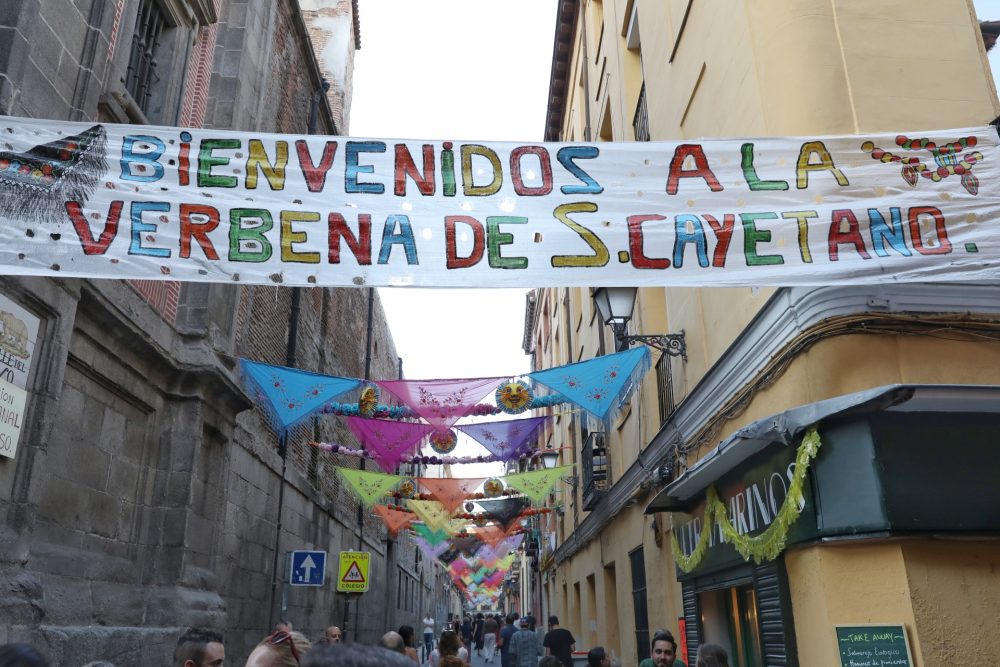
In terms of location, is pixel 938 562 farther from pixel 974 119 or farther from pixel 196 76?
pixel 196 76

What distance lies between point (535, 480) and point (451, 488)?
196 cm

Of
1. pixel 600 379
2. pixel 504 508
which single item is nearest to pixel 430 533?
pixel 504 508

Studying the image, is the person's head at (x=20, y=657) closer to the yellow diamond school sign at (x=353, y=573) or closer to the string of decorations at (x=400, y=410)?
the string of decorations at (x=400, y=410)

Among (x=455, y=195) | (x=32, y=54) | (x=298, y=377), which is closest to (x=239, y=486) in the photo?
(x=298, y=377)

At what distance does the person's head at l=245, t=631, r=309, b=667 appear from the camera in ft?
9.87

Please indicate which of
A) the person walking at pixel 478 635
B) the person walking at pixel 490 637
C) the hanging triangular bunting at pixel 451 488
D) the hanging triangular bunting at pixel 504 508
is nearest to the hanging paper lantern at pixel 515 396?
the hanging triangular bunting at pixel 451 488

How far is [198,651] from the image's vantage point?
137 inches

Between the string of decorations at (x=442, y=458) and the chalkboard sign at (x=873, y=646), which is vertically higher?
the string of decorations at (x=442, y=458)

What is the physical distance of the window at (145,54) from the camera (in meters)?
8.40

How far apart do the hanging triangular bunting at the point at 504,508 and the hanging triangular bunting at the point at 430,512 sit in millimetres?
1012

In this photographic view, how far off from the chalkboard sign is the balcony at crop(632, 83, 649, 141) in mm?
7204

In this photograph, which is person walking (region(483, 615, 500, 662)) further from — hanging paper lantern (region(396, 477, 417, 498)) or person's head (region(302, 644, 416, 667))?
person's head (region(302, 644, 416, 667))

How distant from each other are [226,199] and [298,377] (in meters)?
5.96

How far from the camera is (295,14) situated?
14617 mm
